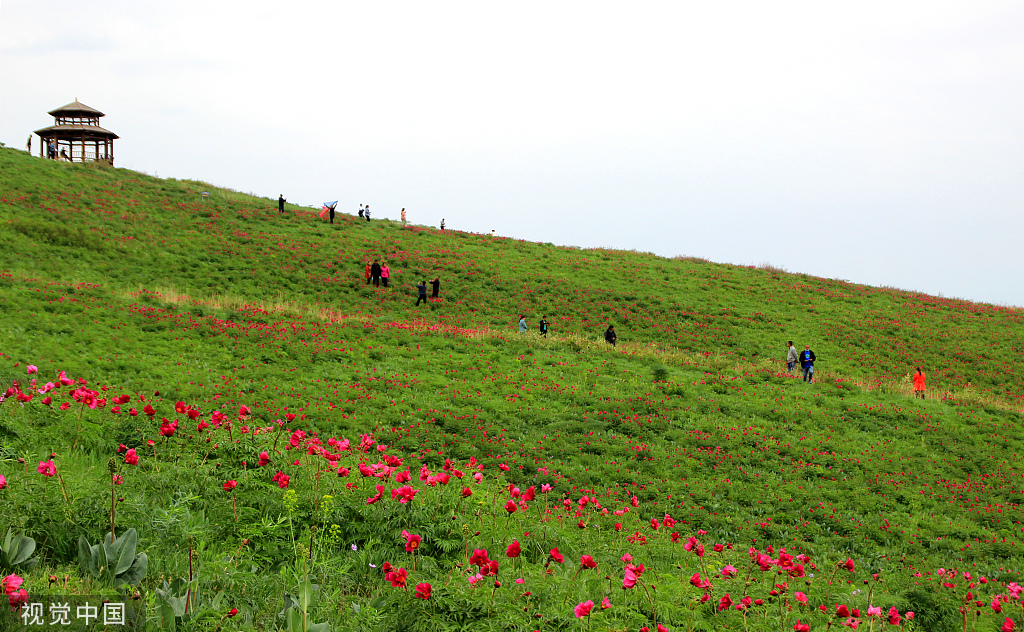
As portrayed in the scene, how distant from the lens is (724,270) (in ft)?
156

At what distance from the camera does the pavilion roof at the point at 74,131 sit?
54.1 meters

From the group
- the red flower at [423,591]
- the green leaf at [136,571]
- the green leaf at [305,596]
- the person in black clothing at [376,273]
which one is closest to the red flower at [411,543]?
the red flower at [423,591]

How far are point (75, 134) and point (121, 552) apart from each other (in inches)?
2519

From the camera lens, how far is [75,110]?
5406cm

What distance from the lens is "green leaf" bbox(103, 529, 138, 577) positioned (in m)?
4.78

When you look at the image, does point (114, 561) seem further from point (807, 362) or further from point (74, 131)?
point (74, 131)

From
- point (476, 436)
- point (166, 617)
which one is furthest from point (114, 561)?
point (476, 436)

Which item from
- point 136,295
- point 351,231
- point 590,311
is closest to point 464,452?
point 136,295

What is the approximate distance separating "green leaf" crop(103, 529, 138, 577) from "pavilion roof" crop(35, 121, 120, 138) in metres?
62.5

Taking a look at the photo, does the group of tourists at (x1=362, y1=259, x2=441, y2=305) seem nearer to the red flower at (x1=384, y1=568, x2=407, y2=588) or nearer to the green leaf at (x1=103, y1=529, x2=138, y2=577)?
the green leaf at (x1=103, y1=529, x2=138, y2=577)

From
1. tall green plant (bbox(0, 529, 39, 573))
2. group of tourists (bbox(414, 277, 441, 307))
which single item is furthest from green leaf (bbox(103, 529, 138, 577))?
group of tourists (bbox(414, 277, 441, 307))

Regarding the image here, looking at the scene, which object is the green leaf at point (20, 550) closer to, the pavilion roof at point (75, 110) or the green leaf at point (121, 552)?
the green leaf at point (121, 552)

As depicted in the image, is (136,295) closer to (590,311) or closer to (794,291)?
(590,311)

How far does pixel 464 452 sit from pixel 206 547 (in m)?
8.56
